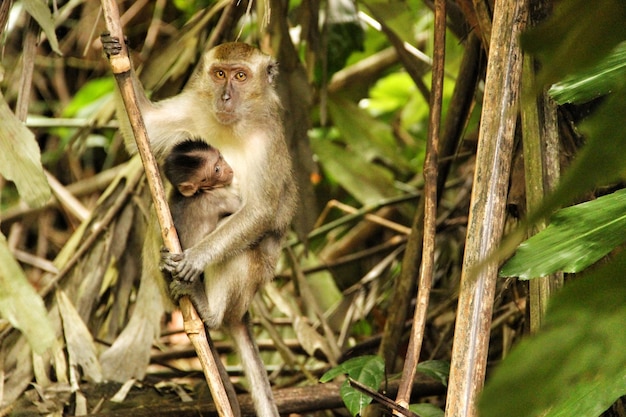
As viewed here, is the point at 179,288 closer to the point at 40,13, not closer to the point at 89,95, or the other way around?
the point at 40,13

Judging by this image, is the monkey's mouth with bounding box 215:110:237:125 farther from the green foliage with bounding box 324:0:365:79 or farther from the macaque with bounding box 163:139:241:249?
the green foliage with bounding box 324:0:365:79

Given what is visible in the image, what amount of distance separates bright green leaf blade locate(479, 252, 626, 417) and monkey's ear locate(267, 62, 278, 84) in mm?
3694

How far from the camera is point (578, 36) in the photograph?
1.02 meters

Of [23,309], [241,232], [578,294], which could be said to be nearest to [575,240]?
[578,294]

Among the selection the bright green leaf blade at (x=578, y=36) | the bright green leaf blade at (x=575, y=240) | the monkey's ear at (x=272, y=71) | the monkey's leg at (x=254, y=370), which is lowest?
the monkey's leg at (x=254, y=370)

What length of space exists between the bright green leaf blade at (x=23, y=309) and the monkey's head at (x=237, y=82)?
260 centimetres

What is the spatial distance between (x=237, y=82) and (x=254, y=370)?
1.61 meters

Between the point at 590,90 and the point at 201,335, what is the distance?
1.65 meters

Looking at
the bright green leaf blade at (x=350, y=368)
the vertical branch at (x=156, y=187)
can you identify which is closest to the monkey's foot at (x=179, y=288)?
the vertical branch at (x=156, y=187)

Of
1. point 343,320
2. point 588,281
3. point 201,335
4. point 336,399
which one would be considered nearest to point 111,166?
point 343,320

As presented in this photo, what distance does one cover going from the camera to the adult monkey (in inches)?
165

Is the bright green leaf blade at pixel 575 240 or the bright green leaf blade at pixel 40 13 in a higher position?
the bright green leaf blade at pixel 40 13

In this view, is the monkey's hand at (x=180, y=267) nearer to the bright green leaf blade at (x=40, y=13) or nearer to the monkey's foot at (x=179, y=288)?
the monkey's foot at (x=179, y=288)

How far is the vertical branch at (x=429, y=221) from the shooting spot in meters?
2.90
